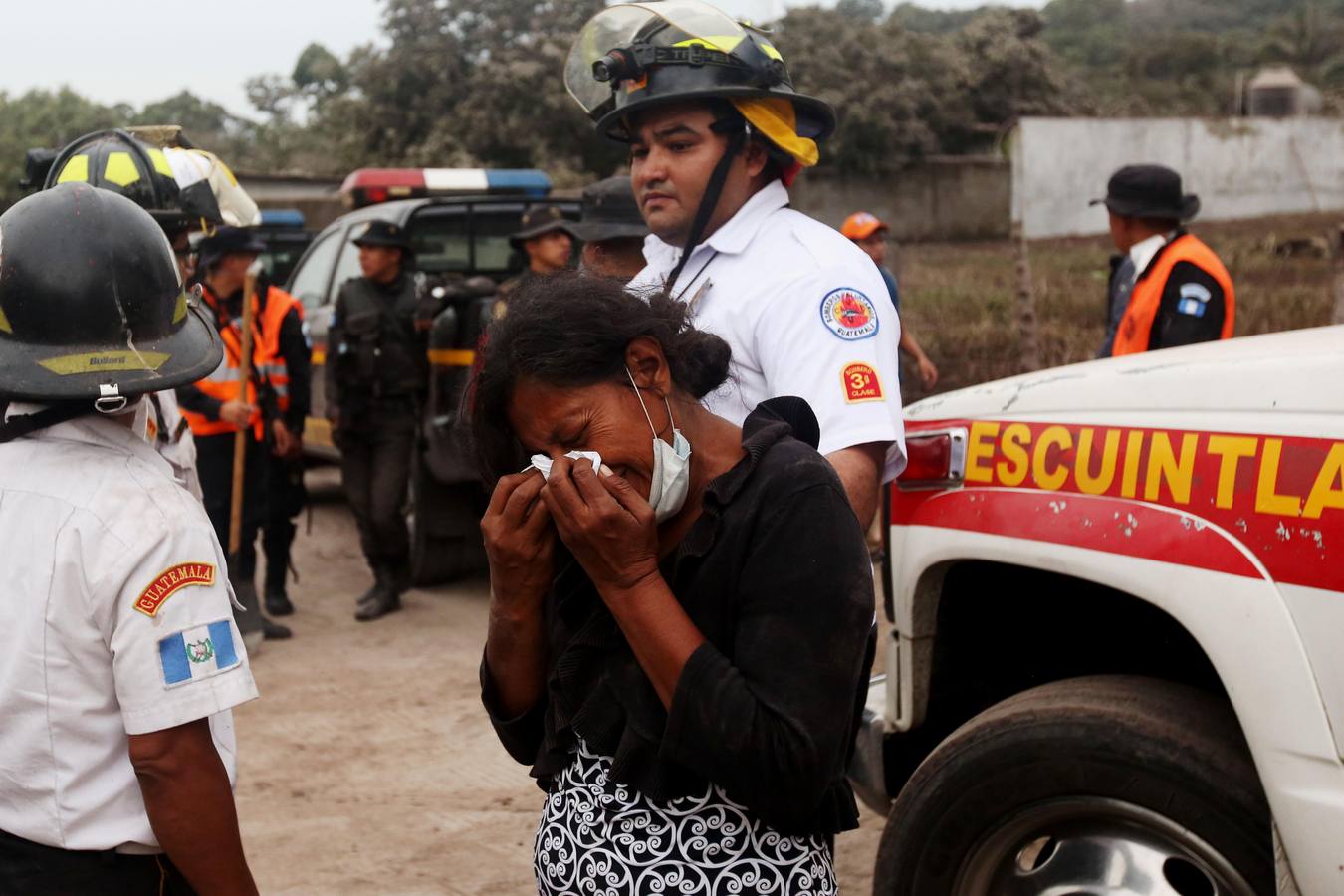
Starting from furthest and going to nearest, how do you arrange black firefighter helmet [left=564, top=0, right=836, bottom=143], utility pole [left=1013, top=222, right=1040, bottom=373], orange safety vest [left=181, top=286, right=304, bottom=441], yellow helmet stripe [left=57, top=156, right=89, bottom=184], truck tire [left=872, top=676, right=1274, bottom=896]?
utility pole [left=1013, top=222, right=1040, bottom=373] → orange safety vest [left=181, top=286, right=304, bottom=441] → yellow helmet stripe [left=57, top=156, right=89, bottom=184] → black firefighter helmet [left=564, top=0, right=836, bottom=143] → truck tire [left=872, top=676, right=1274, bottom=896]

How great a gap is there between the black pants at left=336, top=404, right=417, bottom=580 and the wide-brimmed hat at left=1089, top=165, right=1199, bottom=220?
3794 mm

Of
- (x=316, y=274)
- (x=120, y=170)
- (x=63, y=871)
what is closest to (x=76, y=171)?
(x=120, y=170)

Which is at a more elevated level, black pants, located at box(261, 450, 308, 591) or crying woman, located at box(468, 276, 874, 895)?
crying woman, located at box(468, 276, 874, 895)

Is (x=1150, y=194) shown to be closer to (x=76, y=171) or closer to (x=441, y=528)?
(x=76, y=171)

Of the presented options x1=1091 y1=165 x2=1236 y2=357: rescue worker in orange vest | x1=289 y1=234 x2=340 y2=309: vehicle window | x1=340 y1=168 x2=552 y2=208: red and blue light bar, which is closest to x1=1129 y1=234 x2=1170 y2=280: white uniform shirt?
x1=1091 y1=165 x2=1236 y2=357: rescue worker in orange vest

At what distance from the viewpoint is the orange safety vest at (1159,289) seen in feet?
17.3

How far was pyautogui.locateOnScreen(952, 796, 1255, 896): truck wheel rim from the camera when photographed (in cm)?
248

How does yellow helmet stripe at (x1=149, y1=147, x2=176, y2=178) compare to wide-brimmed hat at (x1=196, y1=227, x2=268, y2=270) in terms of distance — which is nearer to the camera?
yellow helmet stripe at (x1=149, y1=147, x2=176, y2=178)

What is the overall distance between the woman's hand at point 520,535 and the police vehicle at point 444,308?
14.6ft

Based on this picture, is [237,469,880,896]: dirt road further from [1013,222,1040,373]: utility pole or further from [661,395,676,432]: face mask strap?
[1013,222,1040,373]: utility pole

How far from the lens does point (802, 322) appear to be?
8.29 ft

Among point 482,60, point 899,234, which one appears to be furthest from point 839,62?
point 482,60

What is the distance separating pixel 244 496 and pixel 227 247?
123cm

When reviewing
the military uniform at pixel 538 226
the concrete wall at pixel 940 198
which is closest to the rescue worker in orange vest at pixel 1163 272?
the military uniform at pixel 538 226
